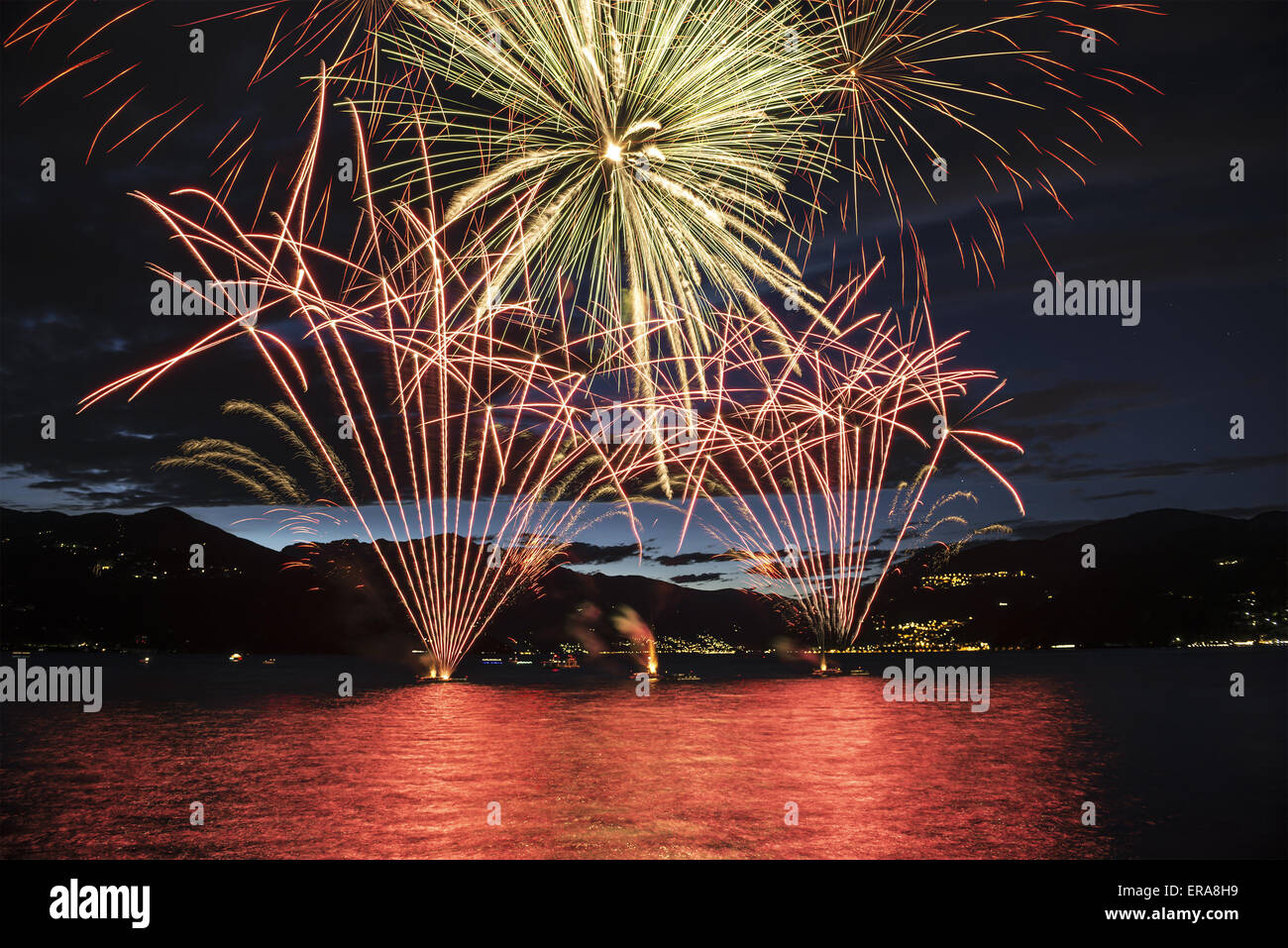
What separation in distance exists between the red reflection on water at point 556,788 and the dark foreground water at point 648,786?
8 centimetres

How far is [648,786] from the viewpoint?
1789 cm

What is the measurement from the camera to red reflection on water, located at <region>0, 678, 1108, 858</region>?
13156 millimetres

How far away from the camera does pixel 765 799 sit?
54.0 feet

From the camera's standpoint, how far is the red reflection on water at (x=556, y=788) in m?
13.2

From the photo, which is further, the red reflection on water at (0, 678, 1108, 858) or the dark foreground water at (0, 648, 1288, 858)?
the dark foreground water at (0, 648, 1288, 858)

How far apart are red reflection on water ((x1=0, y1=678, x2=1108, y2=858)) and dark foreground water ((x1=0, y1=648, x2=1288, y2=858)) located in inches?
3.1

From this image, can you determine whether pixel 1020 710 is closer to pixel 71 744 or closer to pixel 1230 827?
pixel 1230 827

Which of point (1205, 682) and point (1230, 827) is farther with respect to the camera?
point (1205, 682)

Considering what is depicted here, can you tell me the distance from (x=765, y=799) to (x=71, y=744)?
26060 mm

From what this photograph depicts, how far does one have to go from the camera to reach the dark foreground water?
1330 cm

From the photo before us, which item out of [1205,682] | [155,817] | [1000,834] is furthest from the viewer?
[1205,682]

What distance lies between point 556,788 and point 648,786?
2069mm

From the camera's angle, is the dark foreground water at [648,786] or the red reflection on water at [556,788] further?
the dark foreground water at [648,786]
